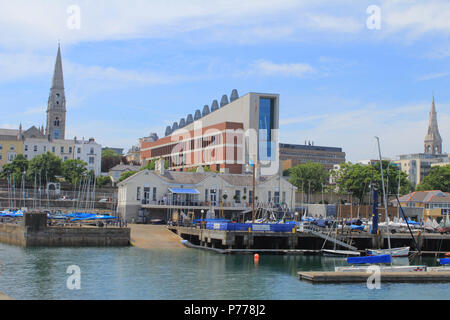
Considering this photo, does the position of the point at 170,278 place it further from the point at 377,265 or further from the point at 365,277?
the point at 377,265

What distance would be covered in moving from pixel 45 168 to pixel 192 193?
55.6 m

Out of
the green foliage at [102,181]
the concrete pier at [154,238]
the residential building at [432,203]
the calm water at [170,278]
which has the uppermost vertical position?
the green foliage at [102,181]

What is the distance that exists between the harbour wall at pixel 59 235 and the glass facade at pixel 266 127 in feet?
283

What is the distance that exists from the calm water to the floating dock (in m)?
0.70

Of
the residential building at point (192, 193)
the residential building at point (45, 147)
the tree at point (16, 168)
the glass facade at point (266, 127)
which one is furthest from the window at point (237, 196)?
the residential building at point (45, 147)

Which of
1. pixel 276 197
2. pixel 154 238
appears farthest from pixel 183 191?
pixel 154 238

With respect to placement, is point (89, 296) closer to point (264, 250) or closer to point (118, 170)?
point (264, 250)

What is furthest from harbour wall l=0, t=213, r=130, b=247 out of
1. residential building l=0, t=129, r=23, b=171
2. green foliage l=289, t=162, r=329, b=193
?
residential building l=0, t=129, r=23, b=171

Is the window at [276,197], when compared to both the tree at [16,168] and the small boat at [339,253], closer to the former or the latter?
the small boat at [339,253]

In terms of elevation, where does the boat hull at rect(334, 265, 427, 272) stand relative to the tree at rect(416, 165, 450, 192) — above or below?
below

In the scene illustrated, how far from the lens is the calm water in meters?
37.2

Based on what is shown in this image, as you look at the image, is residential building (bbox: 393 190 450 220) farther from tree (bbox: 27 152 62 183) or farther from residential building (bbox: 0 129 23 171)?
residential building (bbox: 0 129 23 171)

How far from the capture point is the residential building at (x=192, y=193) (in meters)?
87.1
